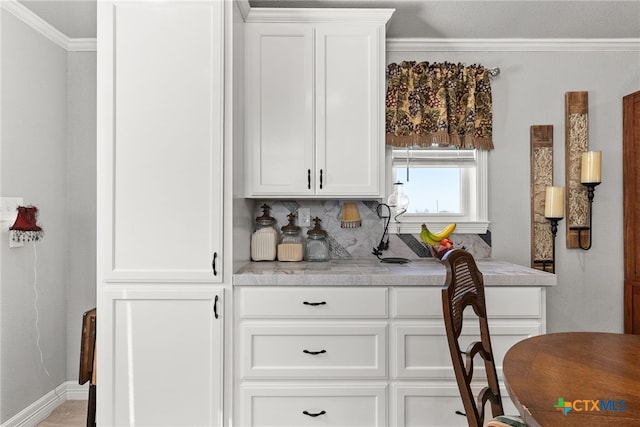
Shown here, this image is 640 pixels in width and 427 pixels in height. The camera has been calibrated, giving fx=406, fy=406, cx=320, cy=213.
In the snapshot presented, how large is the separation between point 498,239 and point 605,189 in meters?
0.80

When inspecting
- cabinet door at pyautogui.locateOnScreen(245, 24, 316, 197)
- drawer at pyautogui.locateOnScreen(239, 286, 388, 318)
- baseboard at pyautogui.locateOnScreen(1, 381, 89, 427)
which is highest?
cabinet door at pyautogui.locateOnScreen(245, 24, 316, 197)

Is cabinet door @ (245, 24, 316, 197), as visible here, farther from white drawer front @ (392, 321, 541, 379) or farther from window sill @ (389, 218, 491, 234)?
white drawer front @ (392, 321, 541, 379)

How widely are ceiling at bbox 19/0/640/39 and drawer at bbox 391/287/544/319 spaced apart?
1.64m

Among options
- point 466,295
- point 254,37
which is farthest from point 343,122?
point 466,295

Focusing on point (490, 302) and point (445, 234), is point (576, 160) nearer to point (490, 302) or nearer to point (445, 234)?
point (445, 234)

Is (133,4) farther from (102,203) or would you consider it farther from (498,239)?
(498,239)

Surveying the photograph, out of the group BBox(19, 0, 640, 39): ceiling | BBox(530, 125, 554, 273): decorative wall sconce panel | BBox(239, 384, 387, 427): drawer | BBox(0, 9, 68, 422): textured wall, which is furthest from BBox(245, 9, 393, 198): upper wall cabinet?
BBox(0, 9, 68, 422): textured wall

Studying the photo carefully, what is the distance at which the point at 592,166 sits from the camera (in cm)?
265

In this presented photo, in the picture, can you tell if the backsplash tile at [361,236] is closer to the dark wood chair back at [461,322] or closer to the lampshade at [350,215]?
the lampshade at [350,215]

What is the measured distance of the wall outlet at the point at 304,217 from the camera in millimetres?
2756

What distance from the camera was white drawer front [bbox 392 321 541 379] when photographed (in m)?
2.04

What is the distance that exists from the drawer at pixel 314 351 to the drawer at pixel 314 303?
6 cm

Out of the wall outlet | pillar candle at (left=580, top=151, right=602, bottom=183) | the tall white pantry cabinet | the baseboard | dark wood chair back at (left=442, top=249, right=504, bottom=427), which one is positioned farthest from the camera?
the wall outlet

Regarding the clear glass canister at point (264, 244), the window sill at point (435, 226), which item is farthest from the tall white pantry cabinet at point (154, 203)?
the window sill at point (435, 226)
